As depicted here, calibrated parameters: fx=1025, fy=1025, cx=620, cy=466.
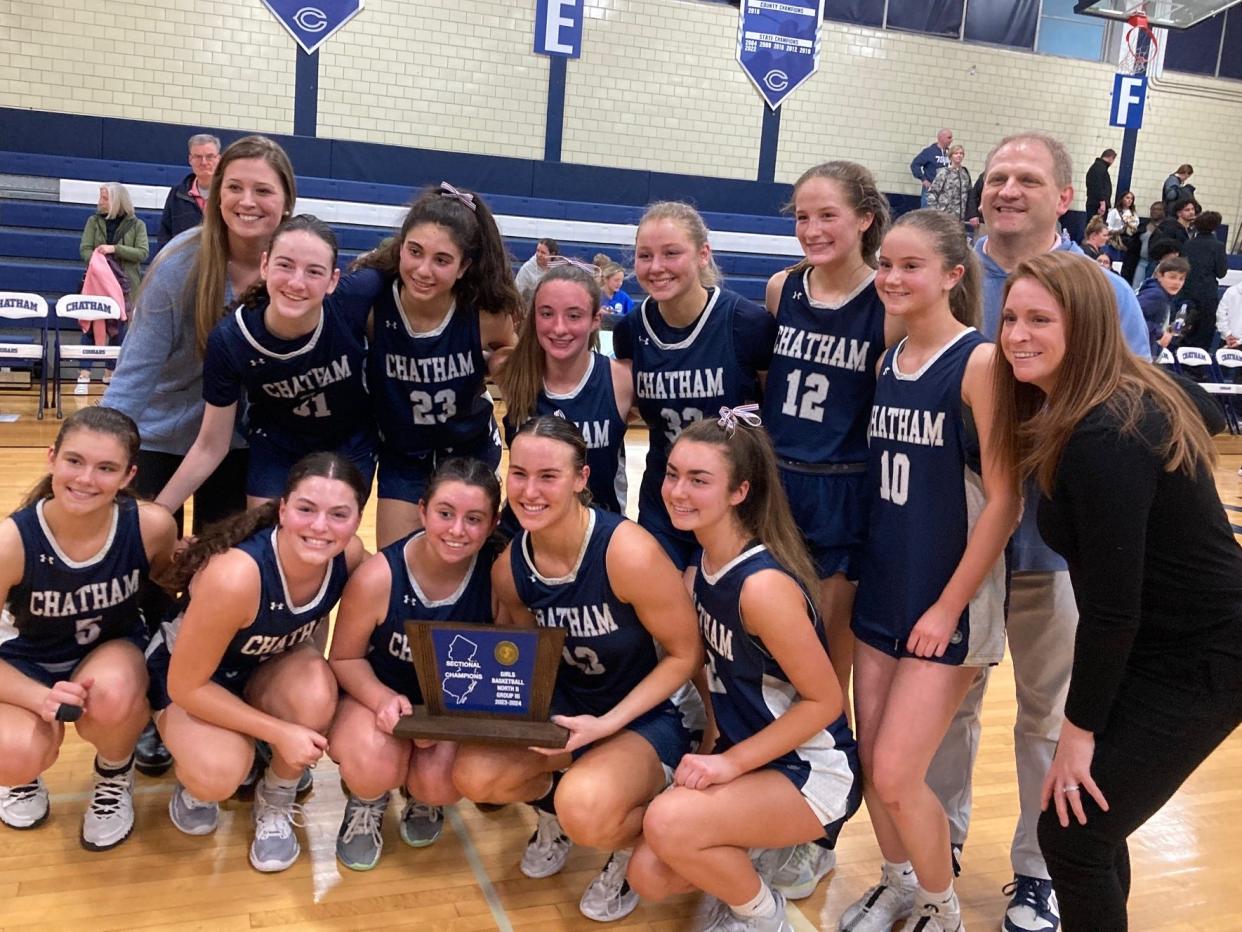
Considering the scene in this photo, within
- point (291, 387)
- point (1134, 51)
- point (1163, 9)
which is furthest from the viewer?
point (1134, 51)

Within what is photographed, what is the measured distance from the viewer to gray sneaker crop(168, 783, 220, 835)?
105 inches

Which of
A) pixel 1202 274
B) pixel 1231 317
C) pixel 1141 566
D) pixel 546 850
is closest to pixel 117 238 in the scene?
pixel 546 850

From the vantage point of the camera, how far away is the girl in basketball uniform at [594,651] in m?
2.37

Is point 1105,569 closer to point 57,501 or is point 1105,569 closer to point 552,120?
point 57,501

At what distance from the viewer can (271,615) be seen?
2504 millimetres

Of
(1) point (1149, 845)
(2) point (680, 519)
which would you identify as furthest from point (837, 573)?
(1) point (1149, 845)

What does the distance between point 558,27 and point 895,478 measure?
11.0m

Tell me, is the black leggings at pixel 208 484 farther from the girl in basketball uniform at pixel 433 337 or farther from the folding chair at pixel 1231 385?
the folding chair at pixel 1231 385

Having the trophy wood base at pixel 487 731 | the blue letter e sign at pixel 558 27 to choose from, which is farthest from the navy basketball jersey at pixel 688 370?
the blue letter e sign at pixel 558 27

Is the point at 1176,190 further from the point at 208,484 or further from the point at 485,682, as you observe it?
the point at 485,682

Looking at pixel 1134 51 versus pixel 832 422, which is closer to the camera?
pixel 832 422

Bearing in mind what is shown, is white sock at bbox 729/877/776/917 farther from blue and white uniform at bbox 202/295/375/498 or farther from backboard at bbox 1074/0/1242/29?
backboard at bbox 1074/0/1242/29

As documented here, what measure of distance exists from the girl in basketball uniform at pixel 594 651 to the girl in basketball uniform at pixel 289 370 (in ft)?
2.26

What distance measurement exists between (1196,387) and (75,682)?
101 inches
